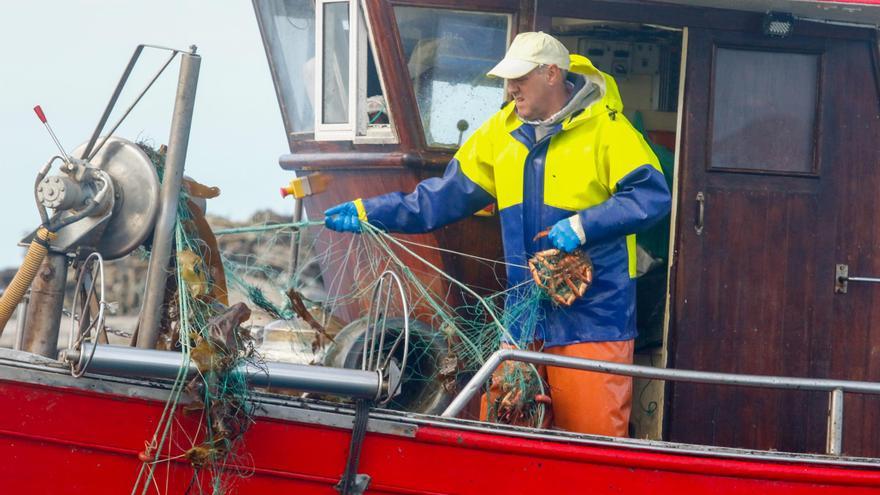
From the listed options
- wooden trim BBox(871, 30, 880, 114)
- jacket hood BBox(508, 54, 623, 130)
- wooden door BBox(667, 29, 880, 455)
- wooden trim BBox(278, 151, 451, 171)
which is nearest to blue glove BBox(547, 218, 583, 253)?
jacket hood BBox(508, 54, 623, 130)

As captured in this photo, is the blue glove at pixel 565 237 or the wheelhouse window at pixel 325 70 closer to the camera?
the blue glove at pixel 565 237

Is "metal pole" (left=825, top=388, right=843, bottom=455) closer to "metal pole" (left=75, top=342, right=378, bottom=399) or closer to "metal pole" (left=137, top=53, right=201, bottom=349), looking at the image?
A: "metal pole" (left=75, top=342, right=378, bottom=399)

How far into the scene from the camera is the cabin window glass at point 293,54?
23.0 feet

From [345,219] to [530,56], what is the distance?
3.51 ft

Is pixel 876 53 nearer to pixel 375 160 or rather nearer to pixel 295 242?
pixel 375 160

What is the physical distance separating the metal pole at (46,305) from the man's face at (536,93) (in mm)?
2006

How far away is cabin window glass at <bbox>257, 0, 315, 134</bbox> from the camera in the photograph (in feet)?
23.0

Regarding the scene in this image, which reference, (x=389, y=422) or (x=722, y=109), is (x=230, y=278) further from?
(x=722, y=109)

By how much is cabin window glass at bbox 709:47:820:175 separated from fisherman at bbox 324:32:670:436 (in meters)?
0.57

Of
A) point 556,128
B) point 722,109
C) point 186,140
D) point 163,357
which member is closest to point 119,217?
point 186,140

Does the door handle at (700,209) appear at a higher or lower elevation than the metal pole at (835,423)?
higher

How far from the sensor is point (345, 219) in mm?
5820

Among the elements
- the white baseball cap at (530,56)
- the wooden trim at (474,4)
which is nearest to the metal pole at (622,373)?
the white baseball cap at (530,56)

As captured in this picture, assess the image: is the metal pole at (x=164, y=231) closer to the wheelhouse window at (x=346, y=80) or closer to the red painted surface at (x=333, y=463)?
the red painted surface at (x=333, y=463)
